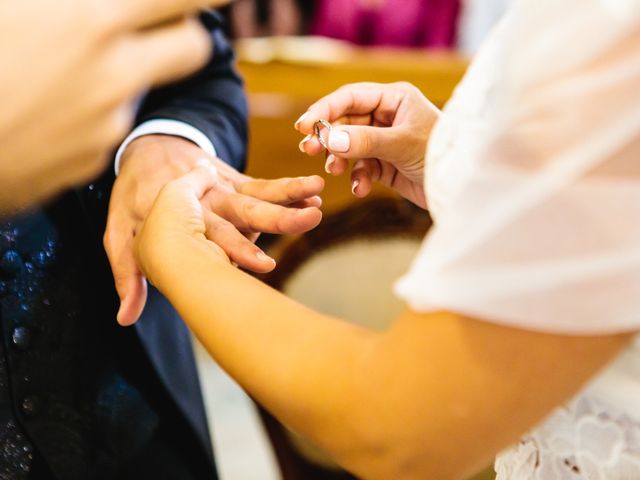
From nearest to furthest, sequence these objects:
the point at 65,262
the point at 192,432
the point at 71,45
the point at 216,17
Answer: the point at 71,45
the point at 65,262
the point at 192,432
the point at 216,17

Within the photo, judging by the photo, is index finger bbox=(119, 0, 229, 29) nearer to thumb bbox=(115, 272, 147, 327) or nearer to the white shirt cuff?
thumb bbox=(115, 272, 147, 327)

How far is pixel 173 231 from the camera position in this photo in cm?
71

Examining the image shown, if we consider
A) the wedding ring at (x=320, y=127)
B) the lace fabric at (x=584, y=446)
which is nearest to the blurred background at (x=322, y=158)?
the wedding ring at (x=320, y=127)

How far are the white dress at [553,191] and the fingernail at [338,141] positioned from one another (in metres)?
0.30

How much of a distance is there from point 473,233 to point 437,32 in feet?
8.51

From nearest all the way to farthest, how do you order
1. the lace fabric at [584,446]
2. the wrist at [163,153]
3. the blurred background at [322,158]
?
the lace fabric at [584,446] < the wrist at [163,153] < the blurred background at [322,158]

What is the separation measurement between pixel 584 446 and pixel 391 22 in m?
2.43

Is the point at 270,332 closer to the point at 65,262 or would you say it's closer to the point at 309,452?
the point at 65,262

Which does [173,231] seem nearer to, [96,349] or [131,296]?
[131,296]

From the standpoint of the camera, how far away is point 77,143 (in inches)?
17.9

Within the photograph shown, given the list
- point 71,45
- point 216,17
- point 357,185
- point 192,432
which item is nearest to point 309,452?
point 192,432

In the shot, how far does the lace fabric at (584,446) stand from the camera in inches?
26.1

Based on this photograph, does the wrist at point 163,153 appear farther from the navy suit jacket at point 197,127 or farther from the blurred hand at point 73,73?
the blurred hand at point 73,73

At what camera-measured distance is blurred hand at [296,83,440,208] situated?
0.83 metres
